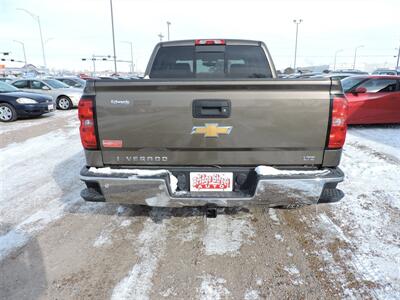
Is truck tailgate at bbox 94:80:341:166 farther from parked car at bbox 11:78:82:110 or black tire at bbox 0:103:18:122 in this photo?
parked car at bbox 11:78:82:110

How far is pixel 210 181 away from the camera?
2.64 m

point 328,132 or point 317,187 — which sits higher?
point 328,132

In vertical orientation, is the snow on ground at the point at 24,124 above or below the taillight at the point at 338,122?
below

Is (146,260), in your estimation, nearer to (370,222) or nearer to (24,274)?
(24,274)

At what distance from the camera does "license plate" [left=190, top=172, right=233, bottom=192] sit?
8.63ft

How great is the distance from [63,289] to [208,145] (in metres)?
1.71

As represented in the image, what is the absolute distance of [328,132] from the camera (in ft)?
8.25

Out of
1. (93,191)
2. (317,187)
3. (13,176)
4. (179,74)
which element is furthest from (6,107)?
(317,187)

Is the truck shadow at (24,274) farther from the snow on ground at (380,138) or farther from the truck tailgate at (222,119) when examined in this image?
the snow on ground at (380,138)

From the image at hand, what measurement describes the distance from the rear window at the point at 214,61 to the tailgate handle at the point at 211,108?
190cm

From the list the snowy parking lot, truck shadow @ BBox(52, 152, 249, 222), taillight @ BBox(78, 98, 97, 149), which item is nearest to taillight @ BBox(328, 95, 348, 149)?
the snowy parking lot

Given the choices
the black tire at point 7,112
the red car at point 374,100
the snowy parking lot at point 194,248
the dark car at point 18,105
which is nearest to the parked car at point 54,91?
the dark car at point 18,105

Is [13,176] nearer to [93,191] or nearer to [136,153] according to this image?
[93,191]

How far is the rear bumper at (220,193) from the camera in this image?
8.20ft
